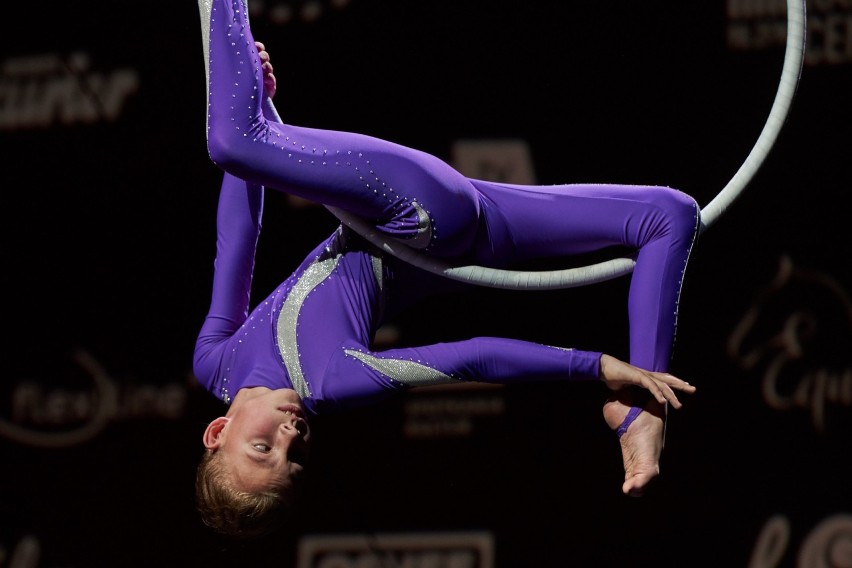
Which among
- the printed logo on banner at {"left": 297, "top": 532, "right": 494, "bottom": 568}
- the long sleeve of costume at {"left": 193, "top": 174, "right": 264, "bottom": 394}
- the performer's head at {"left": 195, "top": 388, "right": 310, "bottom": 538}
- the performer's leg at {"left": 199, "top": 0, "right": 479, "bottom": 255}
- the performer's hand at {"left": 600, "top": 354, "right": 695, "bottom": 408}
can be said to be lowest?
the printed logo on banner at {"left": 297, "top": 532, "right": 494, "bottom": 568}

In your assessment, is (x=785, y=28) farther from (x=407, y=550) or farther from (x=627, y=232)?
(x=407, y=550)

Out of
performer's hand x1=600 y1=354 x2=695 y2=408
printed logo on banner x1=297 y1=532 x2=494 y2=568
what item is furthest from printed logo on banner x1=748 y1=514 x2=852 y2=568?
performer's hand x1=600 y1=354 x2=695 y2=408

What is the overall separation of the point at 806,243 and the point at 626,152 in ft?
1.74

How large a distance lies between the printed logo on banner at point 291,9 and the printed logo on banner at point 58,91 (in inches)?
15.0

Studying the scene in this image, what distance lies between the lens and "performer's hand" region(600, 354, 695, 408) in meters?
1.78

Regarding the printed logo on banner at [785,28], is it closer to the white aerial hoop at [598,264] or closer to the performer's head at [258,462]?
the white aerial hoop at [598,264]

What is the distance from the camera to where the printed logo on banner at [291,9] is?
2.75 m

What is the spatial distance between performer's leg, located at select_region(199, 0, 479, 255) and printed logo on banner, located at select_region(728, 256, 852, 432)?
121 centimetres

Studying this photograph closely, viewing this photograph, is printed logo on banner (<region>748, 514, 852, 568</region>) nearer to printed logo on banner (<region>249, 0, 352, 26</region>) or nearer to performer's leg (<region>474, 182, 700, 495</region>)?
performer's leg (<region>474, 182, 700, 495</region>)

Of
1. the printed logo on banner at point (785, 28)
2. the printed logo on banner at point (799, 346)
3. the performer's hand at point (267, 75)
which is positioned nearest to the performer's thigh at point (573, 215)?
the performer's hand at point (267, 75)

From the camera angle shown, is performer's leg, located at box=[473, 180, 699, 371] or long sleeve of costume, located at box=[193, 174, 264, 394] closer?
performer's leg, located at box=[473, 180, 699, 371]

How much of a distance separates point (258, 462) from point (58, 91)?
4.76ft

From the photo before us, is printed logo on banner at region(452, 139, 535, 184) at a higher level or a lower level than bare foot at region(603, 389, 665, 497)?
higher

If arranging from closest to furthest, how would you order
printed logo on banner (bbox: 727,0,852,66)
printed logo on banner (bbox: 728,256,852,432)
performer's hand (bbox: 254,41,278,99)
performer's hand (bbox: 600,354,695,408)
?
performer's hand (bbox: 600,354,695,408) < performer's hand (bbox: 254,41,278,99) < printed logo on banner (bbox: 727,0,852,66) < printed logo on banner (bbox: 728,256,852,432)
